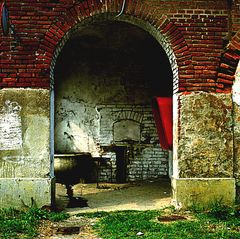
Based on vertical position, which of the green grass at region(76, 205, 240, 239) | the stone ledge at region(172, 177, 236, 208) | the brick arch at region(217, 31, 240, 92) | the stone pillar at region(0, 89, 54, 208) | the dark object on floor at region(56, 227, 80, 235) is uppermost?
the brick arch at region(217, 31, 240, 92)

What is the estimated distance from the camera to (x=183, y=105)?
667 cm

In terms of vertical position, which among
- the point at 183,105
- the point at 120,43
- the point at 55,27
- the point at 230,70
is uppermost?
the point at 120,43

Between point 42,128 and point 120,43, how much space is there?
199 inches

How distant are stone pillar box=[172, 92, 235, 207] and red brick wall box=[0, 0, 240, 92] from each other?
0.23 meters

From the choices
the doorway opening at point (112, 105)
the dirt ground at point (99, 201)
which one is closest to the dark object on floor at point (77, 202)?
the dirt ground at point (99, 201)

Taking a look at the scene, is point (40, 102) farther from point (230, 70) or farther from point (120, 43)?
point (120, 43)

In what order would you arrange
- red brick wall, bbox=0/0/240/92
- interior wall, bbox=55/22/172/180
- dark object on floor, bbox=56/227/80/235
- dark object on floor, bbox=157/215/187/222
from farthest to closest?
interior wall, bbox=55/22/172/180
red brick wall, bbox=0/0/240/92
dark object on floor, bbox=157/215/187/222
dark object on floor, bbox=56/227/80/235

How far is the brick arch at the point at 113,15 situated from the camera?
658 cm

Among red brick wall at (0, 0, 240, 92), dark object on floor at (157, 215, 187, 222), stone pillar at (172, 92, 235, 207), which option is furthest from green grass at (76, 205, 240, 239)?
red brick wall at (0, 0, 240, 92)

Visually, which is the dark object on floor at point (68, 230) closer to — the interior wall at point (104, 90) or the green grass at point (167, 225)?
the green grass at point (167, 225)

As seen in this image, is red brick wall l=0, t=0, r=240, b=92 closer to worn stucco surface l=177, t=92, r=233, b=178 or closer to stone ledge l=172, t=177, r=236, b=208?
worn stucco surface l=177, t=92, r=233, b=178

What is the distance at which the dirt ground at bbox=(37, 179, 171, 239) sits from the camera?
549 cm

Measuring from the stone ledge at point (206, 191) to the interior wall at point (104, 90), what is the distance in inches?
170

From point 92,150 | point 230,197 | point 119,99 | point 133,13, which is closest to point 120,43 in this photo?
point 119,99
